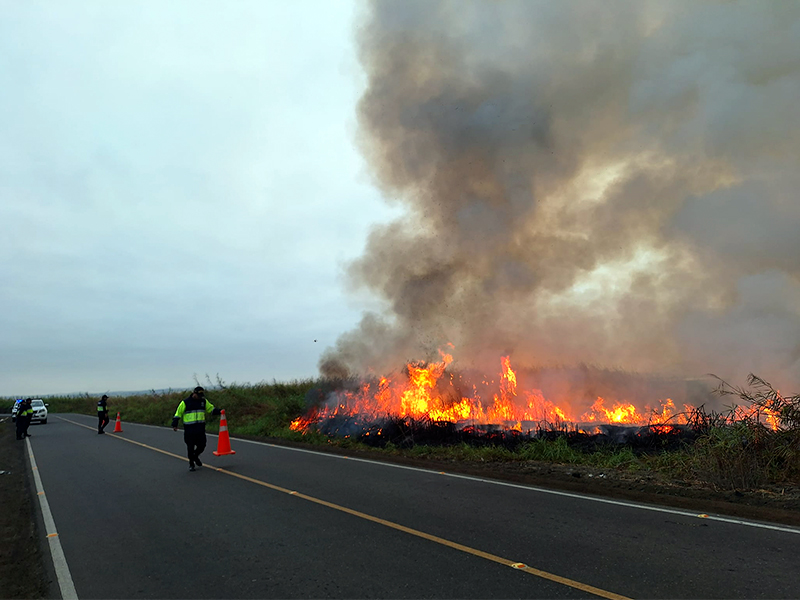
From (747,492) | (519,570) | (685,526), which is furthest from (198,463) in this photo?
(747,492)

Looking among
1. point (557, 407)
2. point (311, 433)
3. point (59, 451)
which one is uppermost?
point (557, 407)

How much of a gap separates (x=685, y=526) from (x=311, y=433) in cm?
1140

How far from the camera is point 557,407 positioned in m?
13.8

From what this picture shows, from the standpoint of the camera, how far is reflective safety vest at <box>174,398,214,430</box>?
9.52 meters

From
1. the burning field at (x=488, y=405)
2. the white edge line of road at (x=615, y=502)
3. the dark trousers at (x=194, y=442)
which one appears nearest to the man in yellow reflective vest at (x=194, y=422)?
the dark trousers at (x=194, y=442)

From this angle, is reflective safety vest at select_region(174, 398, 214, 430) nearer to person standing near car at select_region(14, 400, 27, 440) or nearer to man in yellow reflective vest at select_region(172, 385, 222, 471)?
man in yellow reflective vest at select_region(172, 385, 222, 471)

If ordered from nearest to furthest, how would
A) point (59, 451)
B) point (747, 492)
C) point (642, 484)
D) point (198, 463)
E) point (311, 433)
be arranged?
point (747, 492)
point (642, 484)
point (198, 463)
point (59, 451)
point (311, 433)

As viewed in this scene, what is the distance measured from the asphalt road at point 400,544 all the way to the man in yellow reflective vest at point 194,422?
1.52 meters

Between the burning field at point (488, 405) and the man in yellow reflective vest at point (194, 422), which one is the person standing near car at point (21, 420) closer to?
the burning field at point (488, 405)

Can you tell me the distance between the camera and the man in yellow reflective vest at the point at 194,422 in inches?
373

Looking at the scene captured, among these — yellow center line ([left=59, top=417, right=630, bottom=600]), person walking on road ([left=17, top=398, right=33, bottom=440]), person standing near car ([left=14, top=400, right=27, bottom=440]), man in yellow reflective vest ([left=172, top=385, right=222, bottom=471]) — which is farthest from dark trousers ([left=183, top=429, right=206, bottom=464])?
person standing near car ([left=14, top=400, right=27, bottom=440])

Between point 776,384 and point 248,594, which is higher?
point 776,384

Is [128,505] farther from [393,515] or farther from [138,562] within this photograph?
[393,515]

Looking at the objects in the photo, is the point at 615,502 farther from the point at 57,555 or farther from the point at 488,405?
the point at 488,405
